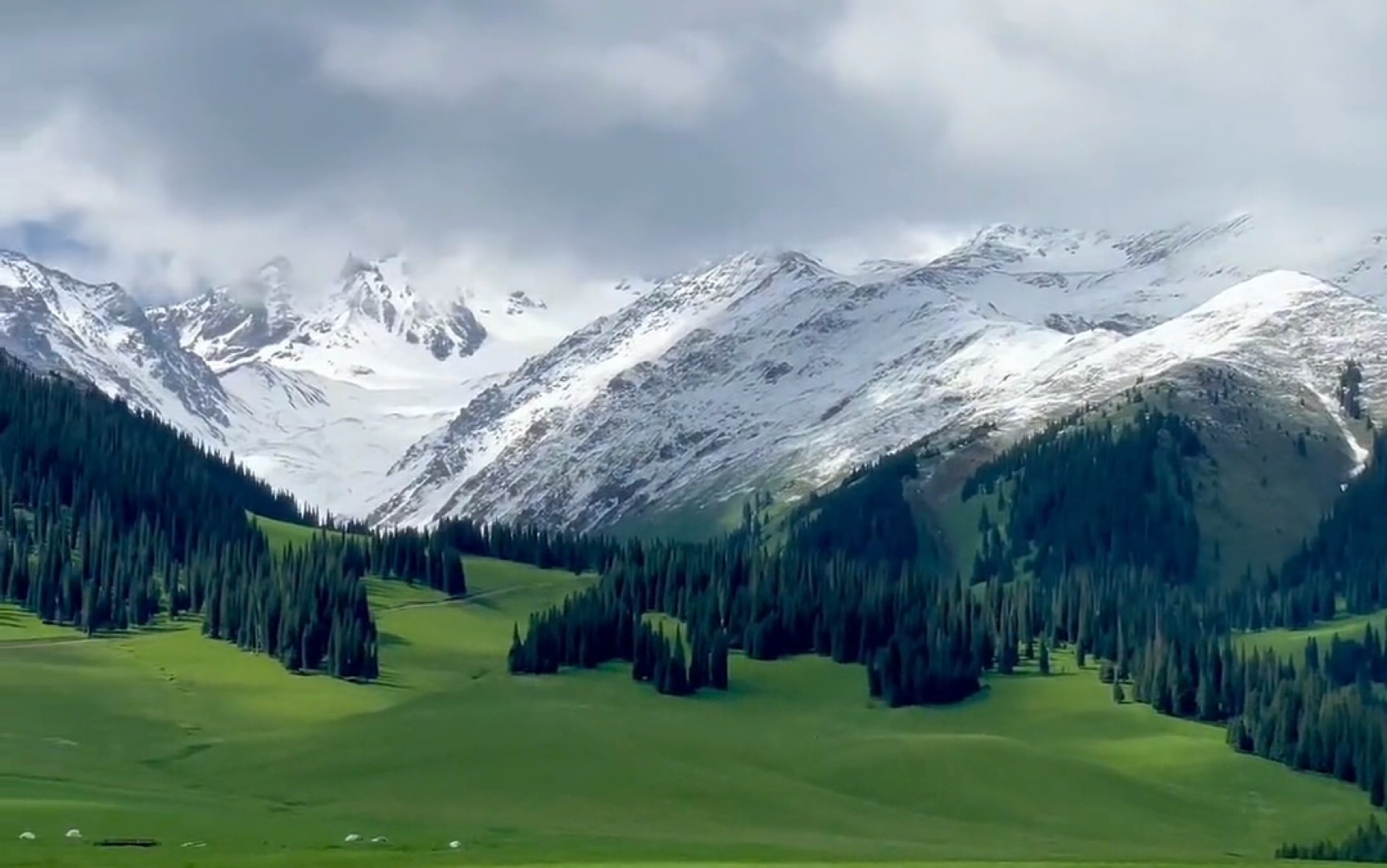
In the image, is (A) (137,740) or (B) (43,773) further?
(A) (137,740)

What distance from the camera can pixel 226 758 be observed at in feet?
611

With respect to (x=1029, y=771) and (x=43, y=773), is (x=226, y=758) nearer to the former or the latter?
(x=43, y=773)

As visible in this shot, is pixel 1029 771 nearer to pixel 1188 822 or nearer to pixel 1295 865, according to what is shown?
pixel 1188 822

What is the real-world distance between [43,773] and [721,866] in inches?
2632

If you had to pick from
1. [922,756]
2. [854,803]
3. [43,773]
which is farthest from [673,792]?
[43,773]

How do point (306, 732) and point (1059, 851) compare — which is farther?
point (306, 732)

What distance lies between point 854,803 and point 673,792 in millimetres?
15079

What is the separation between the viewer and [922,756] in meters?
196

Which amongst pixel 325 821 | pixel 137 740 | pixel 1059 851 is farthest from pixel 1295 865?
pixel 137 740

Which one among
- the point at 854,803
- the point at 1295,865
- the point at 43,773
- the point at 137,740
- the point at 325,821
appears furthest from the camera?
the point at 137,740

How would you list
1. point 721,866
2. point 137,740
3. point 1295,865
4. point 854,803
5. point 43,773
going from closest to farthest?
1. point 721,866
2. point 1295,865
3. point 43,773
4. point 854,803
5. point 137,740

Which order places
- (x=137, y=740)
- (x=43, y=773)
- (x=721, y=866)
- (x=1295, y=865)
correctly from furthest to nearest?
(x=137, y=740), (x=43, y=773), (x=1295, y=865), (x=721, y=866)

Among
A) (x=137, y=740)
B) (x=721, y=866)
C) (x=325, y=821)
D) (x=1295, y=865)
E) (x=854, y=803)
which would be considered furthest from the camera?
(x=137, y=740)

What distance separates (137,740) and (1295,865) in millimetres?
98554
